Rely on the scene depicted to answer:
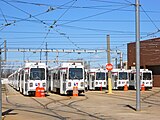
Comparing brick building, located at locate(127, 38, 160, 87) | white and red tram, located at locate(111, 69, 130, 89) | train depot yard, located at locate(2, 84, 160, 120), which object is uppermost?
brick building, located at locate(127, 38, 160, 87)

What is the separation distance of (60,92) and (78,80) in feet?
10.5

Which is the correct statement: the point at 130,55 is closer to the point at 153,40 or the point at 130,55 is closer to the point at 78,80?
the point at 153,40

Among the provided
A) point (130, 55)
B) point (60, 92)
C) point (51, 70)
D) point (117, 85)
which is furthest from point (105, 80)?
point (130, 55)

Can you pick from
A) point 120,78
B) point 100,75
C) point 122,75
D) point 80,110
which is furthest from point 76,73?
point 122,75

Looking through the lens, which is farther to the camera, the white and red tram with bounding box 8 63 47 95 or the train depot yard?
the white and red tram with bounding box 8 63 47 95

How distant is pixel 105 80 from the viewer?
182ft

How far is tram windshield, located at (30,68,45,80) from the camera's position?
3775 centimetres

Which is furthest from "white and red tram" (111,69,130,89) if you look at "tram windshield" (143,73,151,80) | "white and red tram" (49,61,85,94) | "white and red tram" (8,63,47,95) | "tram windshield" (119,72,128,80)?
"white and red tram" (8,63,47,95)

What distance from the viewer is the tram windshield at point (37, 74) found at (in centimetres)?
3775

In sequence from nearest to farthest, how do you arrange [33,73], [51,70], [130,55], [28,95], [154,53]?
[33,73] < [28,95] < [51,70] < [154,53] < [130,55]

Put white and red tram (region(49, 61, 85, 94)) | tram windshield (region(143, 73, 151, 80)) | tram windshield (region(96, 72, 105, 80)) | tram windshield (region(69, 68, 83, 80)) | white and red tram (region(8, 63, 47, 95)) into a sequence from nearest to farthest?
1. white and red tram (region(8, 63, 47, 95))
2. white and red tram (region(49, 61, 85, 94))
3. tram windshield (region(69, 68, 83, 80))
4. tram windshield (region(96, 72, 105, 80))
5. tram windshield (region(143, 73, 151, 80))

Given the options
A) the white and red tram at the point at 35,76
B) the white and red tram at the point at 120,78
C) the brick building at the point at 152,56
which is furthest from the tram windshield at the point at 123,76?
the white and red tram at the point at 35,76

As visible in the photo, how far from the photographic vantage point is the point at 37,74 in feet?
124

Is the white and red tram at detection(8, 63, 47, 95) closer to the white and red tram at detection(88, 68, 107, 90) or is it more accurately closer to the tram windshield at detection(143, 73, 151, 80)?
the white and red tram at detection(88, 68, 107, 90)
